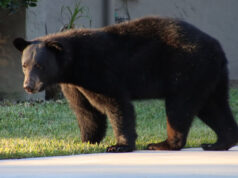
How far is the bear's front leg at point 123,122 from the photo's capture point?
6.59 meters

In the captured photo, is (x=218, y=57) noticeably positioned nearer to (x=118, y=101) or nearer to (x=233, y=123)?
(x=233, y=123)

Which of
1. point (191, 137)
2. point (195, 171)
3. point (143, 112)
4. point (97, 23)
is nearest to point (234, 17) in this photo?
point (97, 23)

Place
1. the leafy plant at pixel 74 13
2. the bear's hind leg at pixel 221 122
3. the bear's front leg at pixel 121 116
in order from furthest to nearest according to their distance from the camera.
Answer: the leafy plant at pixel 74 13, the bear's hind leg at pixel 221 122, the bear's front leg at pixel 121 116

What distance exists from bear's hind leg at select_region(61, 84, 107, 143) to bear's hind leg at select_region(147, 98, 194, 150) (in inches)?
37.3

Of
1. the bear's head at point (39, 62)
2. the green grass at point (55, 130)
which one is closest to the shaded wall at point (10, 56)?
the green grass at point (55, 130)

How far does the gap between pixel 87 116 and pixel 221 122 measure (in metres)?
1.59

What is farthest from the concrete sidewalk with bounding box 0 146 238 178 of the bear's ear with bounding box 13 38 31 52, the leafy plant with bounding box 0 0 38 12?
the leafy plant with bounding box 0 0 38 12

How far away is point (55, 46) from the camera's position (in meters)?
6.66

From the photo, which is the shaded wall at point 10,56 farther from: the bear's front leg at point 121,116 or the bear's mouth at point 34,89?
the bear's front leg at point 121,116

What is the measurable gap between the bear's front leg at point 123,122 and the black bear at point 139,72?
1cm

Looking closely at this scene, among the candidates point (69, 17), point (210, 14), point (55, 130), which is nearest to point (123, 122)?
point (55, 130)

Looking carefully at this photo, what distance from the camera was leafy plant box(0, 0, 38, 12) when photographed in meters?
11.4

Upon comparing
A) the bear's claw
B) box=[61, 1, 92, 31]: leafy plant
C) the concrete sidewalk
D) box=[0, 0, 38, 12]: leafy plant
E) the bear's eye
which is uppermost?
box=[0, 0, 38, 12]: leafy plant

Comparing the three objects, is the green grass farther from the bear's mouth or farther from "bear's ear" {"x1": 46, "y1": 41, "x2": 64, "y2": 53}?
"bear's ear" {"x1": 46, "y1": 41, "x2": 64, "y2": 53}
